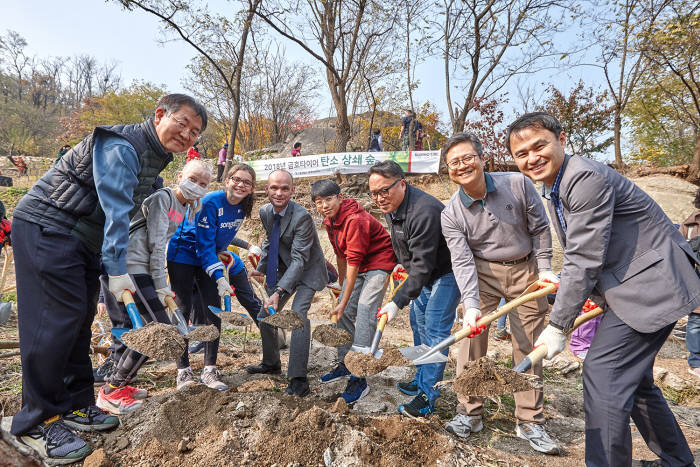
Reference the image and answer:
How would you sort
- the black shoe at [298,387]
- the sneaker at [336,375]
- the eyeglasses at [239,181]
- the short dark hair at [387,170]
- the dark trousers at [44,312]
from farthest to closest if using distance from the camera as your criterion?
the sneaker at [336,375], the eyeglasses at [239,181], the black shoe at [298,387], the short dark hair at [387,170], the dark trousers at [44,312]

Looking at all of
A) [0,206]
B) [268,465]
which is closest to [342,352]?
[268,465]

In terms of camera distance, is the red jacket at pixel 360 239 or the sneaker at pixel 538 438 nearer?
the sneaker at pixel 538 438

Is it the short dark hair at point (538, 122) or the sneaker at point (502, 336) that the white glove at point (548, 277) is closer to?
the short dark hair at point (538, 122)

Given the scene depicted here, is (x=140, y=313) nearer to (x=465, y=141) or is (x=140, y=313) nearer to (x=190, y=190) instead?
(x=190, y=190)

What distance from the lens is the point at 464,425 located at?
237cm

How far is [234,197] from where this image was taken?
10.1 ft

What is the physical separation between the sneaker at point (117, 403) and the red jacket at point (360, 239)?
178 cm

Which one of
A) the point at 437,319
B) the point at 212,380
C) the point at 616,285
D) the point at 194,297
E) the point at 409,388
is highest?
the point at 616,285

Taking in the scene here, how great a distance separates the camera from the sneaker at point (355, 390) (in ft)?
9.47

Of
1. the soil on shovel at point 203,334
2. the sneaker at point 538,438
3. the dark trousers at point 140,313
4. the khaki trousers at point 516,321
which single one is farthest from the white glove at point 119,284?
the sneaker at point 538,438

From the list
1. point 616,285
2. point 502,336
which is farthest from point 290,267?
point 502,336

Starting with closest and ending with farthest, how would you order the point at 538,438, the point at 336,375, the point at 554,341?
the point at 554,341 < the point at 538,438 < the point at 336,375

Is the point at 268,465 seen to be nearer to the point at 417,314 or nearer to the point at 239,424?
the point at 239,424

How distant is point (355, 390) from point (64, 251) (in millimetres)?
2169
